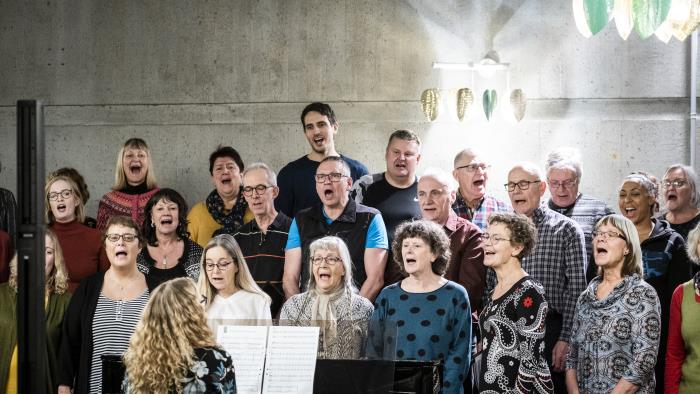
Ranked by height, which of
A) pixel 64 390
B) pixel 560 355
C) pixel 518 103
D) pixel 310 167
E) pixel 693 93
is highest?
pixel 693 93

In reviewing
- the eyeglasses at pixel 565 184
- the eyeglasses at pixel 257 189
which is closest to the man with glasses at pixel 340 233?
the eyeglasses at pixel 257 189

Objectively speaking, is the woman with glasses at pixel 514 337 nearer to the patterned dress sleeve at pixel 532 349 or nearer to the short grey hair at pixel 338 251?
the patterned dress sleeve at pixel 532 349

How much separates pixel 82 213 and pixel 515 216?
8.93 ft

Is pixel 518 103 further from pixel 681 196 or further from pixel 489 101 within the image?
pixel 681 196

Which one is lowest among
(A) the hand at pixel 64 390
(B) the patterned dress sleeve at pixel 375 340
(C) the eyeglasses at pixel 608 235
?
(A) the hand at pixel 64 390

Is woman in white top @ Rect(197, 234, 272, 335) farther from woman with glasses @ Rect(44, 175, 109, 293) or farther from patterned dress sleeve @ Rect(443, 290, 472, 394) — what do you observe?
woman with glasses @ Rect(44, 175, 109, 293)

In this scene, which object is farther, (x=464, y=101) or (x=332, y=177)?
(x=464, y=101)

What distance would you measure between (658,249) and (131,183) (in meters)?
3.29

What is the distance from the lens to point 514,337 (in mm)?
4812

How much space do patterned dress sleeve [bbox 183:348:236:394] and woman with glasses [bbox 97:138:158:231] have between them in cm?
296

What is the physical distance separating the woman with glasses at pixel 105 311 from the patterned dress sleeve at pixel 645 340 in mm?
2480

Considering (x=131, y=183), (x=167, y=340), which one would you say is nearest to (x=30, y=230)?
(x=167, y=340)

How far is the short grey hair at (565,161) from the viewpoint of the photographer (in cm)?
625

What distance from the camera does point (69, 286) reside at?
238 inches
